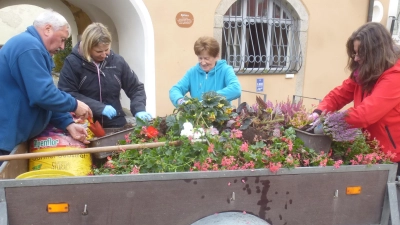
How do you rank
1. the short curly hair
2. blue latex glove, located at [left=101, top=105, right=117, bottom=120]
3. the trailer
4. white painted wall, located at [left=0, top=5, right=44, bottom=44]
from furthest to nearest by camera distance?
white painted wall, located at [left=0, top=5, right=44, bottom=44] → the short curly hair → blue latex glove, located at [left=101, top=105, right=117, bottom=120] → the trailer

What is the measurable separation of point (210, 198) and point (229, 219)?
146mm

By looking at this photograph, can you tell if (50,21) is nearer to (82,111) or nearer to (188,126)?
(82,111)

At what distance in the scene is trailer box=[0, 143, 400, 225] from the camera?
1978mm

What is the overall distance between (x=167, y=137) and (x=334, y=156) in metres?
1.02

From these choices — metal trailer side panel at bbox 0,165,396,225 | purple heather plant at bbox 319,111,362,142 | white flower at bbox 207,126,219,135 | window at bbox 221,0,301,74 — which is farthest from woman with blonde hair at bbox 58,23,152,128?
window at bbox 221,0,301,74

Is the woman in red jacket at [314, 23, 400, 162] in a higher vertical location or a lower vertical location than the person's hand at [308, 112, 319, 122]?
higher

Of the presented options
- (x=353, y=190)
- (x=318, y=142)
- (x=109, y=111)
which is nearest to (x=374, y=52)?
(x=318, y=142)

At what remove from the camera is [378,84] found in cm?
252

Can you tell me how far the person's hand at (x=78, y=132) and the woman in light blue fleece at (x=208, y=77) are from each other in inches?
33.1

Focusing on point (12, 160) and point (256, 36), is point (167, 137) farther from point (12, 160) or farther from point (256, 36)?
point (256, 36)

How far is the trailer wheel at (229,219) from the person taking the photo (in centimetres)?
215

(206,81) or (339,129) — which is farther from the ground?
(206,81)

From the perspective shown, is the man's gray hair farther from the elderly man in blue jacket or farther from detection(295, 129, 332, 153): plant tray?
detection(295, 129, 332, 153): plant tray

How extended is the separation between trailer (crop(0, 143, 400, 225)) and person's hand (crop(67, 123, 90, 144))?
1.36 feet
